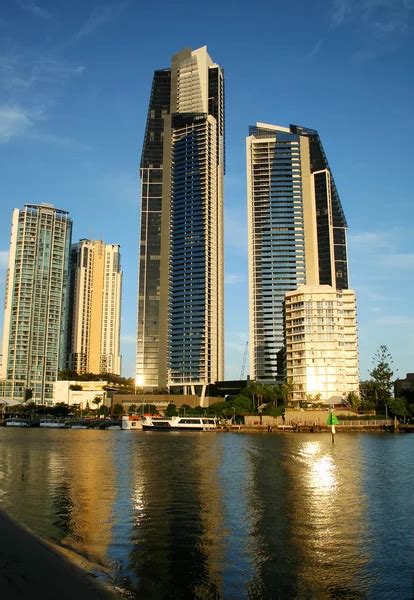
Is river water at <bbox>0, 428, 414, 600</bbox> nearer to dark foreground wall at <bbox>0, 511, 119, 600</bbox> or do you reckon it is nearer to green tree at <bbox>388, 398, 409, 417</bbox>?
dark foreground wall at <bbox>0, 511, 119, 600</bbox>

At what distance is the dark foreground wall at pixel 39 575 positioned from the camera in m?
18.0

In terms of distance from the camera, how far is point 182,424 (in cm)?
18688

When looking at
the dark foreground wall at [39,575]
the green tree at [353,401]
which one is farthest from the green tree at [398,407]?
the dark foreground wall at [39,575]

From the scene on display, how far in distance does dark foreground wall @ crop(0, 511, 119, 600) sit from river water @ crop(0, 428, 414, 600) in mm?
2160

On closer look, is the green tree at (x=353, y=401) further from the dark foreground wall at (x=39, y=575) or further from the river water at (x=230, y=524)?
the dark foreground wall at (x=39, y=575)

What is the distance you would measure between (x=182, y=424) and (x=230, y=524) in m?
155

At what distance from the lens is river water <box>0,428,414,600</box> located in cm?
2384

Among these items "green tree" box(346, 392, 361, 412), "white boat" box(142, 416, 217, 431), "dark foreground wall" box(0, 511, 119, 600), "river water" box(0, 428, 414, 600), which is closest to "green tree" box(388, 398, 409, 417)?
Answer: "green tree" box(346, 392, 361, 412)

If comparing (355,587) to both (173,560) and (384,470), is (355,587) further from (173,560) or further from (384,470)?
(384,470)

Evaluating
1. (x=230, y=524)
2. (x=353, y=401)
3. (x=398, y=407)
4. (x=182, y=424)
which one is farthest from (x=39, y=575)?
(x=353, y=401)

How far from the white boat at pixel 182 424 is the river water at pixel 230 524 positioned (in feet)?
386

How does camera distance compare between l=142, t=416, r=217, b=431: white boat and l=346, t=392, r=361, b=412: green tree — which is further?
l=346, t=392, r=361, b=412: green tree

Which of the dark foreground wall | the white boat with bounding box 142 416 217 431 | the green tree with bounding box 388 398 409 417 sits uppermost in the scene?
the green tree with bounding box 388 398 409 417

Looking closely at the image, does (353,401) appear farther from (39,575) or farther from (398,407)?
(39,575)
